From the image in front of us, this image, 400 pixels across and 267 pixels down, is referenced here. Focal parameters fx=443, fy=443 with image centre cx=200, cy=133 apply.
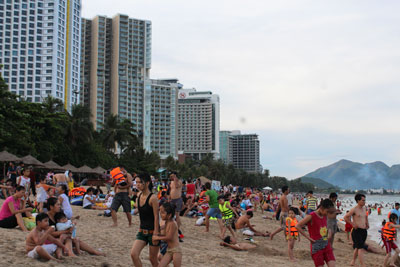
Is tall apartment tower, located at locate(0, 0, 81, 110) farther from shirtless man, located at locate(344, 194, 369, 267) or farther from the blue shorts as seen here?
shirtless man, located at locate(344, 194, 369, 267)

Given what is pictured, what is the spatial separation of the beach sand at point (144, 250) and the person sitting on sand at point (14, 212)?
18 centimetres

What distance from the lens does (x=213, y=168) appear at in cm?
9744

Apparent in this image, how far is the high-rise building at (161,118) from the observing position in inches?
5320

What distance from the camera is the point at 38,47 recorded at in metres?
113

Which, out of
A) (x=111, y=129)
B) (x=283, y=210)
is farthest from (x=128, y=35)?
(x=283, y=210)

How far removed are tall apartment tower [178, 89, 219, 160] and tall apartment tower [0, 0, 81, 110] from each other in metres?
64.7

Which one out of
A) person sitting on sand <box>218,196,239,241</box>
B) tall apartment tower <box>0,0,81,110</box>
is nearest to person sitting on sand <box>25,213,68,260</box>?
person sitting on sand <box>218,196,239,241</box>

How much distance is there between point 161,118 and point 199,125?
110ft

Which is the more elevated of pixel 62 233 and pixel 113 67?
Answer: pixel 113 67

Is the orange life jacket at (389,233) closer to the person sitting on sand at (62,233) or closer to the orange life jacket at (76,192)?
the person sitting on sand at (62,233)

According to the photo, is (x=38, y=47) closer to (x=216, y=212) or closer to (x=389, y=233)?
(x=216, y=212)

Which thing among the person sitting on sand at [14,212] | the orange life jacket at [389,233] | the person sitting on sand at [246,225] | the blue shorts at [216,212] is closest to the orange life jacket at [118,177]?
the person sitting on sand at [14,212]

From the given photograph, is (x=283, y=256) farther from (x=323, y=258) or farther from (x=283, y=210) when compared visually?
(x=323, y=258)

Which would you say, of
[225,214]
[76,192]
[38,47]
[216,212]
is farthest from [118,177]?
[38,47]
